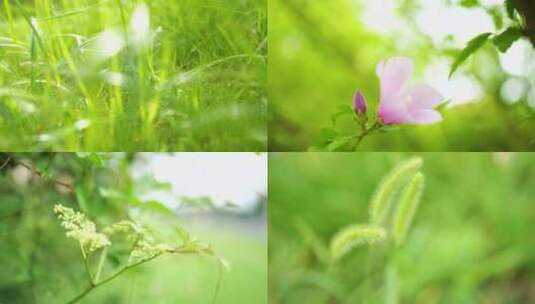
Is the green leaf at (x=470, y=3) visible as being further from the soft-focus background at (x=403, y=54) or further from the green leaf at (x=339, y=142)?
the green leaf at (x=339, y=142)

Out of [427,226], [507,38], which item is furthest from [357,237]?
[427,226]

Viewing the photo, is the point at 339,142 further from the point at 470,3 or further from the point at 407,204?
the point at 470,3

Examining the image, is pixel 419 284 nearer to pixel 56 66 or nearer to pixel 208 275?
pixel 208 275

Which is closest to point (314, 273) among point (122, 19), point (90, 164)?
point (90, 164)

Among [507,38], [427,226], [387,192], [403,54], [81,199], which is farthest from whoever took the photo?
[427,226]

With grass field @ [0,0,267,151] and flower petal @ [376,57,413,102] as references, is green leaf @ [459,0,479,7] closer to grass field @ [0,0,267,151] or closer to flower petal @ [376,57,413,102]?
flower petal @ [376,57,413,102]
